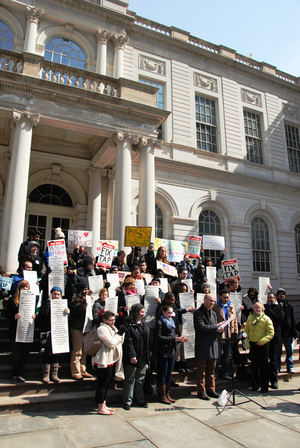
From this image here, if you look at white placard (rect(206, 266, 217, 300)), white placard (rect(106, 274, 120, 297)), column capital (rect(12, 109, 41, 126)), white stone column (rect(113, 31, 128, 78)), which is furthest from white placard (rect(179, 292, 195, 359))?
white stone column (rect(113, 31, 128, 78))

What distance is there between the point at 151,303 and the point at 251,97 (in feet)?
60.6

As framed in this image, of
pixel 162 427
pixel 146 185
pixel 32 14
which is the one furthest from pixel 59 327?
pixel 32 14

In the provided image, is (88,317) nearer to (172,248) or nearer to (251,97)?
(172,248)

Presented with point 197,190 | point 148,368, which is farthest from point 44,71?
point 148,368

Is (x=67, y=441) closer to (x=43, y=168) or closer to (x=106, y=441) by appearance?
(x=106, y=441)

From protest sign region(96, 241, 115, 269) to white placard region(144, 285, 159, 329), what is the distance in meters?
2.96

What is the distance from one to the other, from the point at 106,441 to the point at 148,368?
74.5 inches

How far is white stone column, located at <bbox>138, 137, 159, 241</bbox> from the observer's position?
483 inches

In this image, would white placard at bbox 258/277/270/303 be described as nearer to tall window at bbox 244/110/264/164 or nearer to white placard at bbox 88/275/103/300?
white placard at bbox 88/275/103/300

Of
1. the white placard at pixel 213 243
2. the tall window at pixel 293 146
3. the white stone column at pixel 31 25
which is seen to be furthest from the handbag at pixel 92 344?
the tall window at pixel 293 146

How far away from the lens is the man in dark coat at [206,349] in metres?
6.13

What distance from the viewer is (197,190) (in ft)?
57.5

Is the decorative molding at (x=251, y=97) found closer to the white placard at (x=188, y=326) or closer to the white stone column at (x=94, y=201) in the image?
the white stone column at (x=94, y=201)

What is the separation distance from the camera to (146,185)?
12.5 meters
